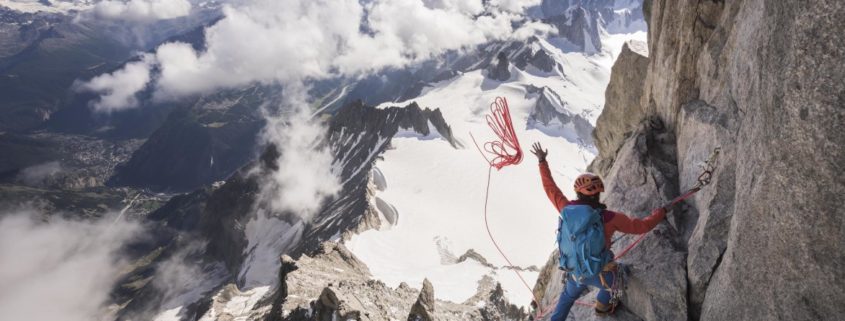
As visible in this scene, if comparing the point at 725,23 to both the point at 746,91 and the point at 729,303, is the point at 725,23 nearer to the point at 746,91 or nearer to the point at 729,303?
the point at 746,91

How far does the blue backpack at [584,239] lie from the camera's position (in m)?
8.30

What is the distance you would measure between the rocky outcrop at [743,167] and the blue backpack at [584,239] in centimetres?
186

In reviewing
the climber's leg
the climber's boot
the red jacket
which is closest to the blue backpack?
the red jacket

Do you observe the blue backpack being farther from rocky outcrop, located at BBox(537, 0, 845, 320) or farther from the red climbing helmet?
rocky outcrop, located at BBox(537, 0, 845, 320)

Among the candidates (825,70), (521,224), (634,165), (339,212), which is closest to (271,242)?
(339,212)

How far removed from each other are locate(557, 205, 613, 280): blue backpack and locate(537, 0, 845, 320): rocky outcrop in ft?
6.11

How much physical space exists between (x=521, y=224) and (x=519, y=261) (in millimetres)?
15681

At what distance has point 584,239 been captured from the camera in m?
8.45

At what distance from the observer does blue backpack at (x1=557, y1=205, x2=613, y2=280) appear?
8.30m

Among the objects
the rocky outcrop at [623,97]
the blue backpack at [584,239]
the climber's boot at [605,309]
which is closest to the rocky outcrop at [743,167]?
the climber's boot at [605,309]

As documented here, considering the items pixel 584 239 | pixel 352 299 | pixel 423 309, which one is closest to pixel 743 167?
pixel 584 239

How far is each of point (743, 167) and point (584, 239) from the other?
2.82 metres

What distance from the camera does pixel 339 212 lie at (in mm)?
91125

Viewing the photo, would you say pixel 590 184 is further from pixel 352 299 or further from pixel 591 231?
pixel 352 299
